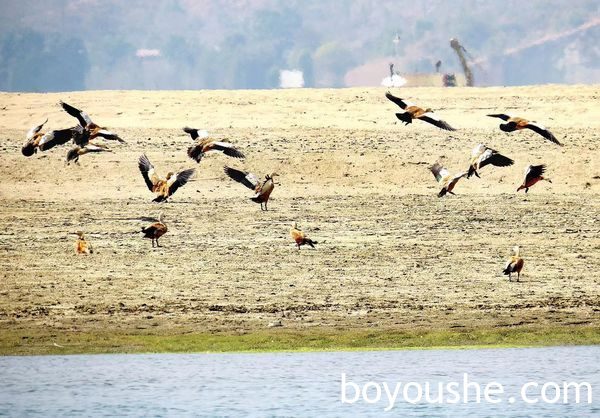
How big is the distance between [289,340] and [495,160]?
223 inches

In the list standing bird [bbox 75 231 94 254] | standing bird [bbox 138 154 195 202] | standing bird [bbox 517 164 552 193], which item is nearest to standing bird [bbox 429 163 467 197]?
standing bird [bbox 517 164 552 193]

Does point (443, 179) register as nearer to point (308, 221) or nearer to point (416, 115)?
point (308, 221)

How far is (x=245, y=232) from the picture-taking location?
103 feet

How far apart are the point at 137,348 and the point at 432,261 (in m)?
6.33

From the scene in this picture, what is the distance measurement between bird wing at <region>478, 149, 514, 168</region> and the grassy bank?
376cm

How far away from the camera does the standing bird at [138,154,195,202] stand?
3016cm

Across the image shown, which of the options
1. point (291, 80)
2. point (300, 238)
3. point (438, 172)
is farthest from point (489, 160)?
point (291, 80)

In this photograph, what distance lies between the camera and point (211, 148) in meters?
29.6

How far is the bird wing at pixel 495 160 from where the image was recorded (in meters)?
29.0

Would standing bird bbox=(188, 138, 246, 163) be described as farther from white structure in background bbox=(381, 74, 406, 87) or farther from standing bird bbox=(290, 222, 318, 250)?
white structure in background bbox=(381, 74, 406, 87)

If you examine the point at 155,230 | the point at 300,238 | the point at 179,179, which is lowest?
the point at 300,238

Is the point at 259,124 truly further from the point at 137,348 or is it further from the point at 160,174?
the point at 137,348

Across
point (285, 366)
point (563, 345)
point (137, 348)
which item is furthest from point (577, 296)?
point (137, 348)

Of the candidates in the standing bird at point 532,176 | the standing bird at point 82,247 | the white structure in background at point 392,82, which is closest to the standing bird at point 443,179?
the standing bird at point 532,176
